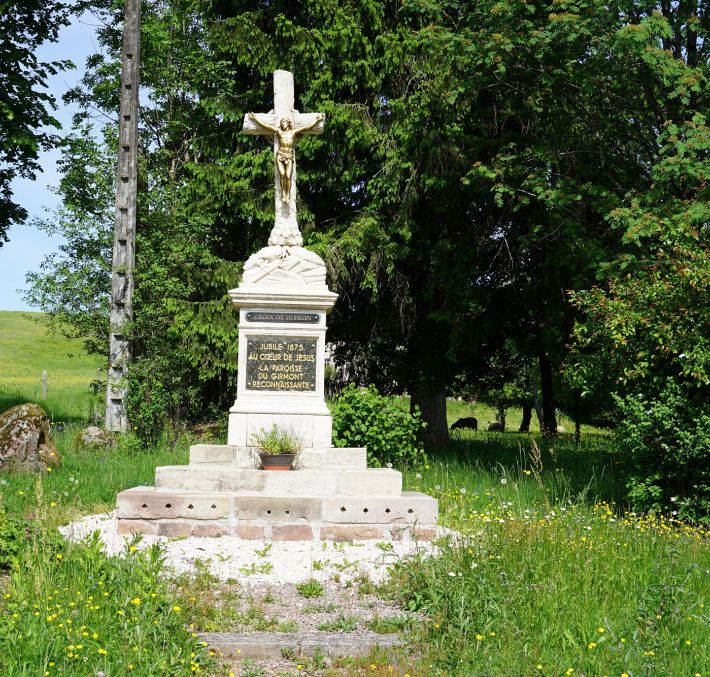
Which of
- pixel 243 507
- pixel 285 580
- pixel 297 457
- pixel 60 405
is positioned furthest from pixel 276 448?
pixel 60 405

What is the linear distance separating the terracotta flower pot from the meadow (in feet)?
6.98

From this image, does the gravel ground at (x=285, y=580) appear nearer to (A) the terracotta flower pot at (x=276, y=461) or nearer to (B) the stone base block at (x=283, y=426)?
(A) the terracotta flower pot at (x=276, y=461)

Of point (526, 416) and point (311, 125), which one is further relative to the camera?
point (526, 416)

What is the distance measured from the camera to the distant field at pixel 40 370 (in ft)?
71.4

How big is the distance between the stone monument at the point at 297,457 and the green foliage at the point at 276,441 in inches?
2.4

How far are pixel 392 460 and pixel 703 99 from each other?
6.98 meters

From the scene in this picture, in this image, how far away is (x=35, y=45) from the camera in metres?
18.1

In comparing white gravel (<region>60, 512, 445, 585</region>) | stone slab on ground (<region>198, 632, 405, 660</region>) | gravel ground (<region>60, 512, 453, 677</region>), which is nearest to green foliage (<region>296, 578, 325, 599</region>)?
gravel ground (<region>60, 512, 453, 677</region>)

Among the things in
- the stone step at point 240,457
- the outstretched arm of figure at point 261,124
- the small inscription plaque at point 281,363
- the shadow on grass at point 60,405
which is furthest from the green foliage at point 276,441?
the shadow on grass at point 60,405

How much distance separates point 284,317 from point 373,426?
9.21 feet

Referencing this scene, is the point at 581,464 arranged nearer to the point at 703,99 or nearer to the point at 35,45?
the point at 703,99

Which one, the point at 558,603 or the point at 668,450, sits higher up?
the point at 668,450

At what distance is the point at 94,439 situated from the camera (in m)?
12.6

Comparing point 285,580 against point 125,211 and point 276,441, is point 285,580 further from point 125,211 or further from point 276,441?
point 125,211
